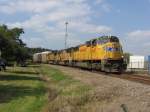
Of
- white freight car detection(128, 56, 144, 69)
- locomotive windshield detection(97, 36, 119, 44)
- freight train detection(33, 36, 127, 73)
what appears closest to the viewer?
freight train detection(33, 36, 127, 73)

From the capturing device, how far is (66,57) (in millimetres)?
89812

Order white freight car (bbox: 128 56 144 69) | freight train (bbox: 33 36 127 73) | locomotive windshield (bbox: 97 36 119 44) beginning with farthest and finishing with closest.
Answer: white freight car (bbox: 128 56 144 69) → locomotive windshield (bbox: 97 36 119 44) → freight train (bbox: 33 36 127 73)

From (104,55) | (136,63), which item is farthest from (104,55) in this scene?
(136,63)

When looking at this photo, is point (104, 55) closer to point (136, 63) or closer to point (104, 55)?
point (104, 55)

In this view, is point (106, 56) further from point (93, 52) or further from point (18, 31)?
point (18, 31)

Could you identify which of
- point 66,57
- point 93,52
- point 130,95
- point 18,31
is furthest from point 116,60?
point 18,31

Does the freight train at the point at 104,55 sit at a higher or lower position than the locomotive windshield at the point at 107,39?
lower

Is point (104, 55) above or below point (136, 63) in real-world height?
above

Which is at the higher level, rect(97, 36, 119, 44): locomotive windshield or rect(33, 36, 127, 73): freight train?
rect(97, 36, 119, 44): locomotive windshield

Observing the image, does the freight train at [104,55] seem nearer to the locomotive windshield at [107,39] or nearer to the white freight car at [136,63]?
the locomotive windshield at [107,39]

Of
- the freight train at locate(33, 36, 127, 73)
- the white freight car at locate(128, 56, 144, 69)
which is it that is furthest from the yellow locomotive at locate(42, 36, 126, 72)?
the white freight car at locate(128, 56, 144, 69)

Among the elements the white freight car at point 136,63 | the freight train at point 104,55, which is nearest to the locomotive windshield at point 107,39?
the freight train at point 104,55

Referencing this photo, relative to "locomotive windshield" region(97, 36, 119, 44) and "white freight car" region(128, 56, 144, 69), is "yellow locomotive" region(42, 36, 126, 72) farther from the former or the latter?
"white freight car" region(128, 56, 144, 69)

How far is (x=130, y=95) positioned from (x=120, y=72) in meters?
28.8
